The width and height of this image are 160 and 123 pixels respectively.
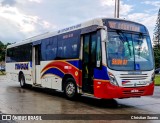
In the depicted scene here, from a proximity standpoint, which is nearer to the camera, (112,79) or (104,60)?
(112,79)

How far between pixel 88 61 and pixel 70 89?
1933 millimetres

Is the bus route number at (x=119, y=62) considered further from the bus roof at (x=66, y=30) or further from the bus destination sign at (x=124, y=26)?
the bus roof at (x=66, y=30)

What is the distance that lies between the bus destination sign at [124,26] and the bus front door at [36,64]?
6697mm

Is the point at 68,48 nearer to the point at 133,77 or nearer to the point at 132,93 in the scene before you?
the point at 133,77

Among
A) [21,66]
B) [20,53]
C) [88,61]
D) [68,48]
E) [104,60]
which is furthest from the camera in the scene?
[20,53]

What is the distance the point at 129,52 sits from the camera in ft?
37.7

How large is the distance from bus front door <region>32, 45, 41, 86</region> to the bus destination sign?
6.70 metres

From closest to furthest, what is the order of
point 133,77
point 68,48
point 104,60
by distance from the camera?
point 104,60
point 133,77
point 68,48

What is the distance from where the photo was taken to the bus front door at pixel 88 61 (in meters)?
11.8

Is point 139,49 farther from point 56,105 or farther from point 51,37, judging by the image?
point 51,37

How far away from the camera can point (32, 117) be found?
921 centimetres

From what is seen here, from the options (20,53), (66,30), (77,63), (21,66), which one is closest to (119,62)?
(77,63)

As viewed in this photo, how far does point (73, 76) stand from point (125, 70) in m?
2.74

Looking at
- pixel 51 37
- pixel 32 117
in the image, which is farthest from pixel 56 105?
pixel 51 37
